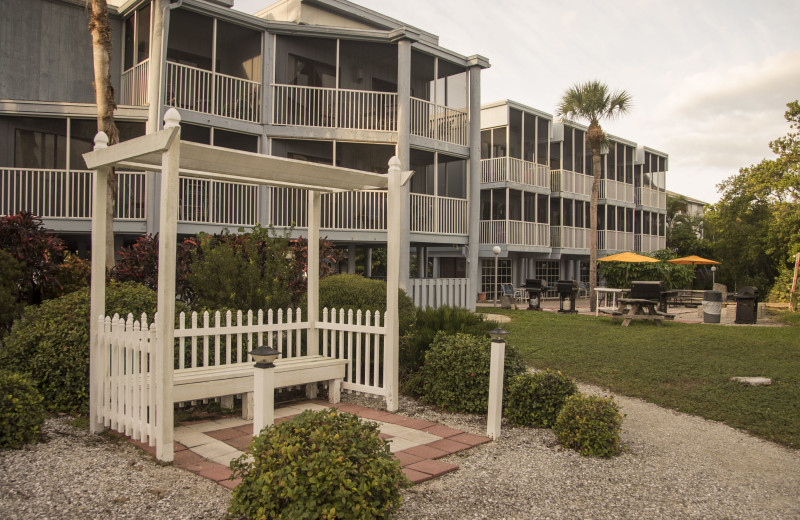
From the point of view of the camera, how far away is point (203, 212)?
14734 mm

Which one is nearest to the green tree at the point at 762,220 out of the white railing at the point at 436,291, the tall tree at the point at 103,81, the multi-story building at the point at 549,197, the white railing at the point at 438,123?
the multi-story building at the point at 549,197

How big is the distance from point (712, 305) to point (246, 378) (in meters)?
15.6

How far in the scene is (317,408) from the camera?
6.72 m

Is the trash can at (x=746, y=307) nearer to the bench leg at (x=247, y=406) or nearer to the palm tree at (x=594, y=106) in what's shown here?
the palm tree at (x=594, y=106)

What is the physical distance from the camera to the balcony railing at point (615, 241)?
31438 mm

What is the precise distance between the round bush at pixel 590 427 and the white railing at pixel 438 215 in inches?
486

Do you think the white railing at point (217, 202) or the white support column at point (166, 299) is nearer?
the white support column at point (166, 299)

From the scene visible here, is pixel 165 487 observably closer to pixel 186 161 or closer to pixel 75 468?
pixel 75 468

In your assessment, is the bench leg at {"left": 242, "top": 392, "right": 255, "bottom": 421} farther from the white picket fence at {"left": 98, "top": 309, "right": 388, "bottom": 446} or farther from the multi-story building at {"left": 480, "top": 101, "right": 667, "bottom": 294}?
the multi-story building at {"left": 480, "top": 101, "right": 667, "bottom": 294}

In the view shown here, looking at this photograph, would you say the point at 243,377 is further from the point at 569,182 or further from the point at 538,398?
the point at 569,182

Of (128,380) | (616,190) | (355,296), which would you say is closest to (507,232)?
(616,190)

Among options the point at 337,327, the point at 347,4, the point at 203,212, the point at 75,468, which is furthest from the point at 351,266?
the point at 75,468

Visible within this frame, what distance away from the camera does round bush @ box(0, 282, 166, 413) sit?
595 cm

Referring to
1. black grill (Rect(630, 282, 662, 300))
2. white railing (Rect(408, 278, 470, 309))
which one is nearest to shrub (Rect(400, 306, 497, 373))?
A: white railing (Rect(408, 278, 470, 309))
